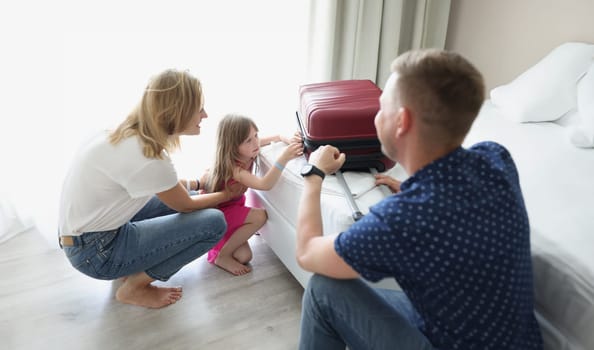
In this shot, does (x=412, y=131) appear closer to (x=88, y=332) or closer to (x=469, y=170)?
(x=469, y=170)

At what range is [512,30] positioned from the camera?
7.93 ft

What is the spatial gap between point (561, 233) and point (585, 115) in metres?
0.78

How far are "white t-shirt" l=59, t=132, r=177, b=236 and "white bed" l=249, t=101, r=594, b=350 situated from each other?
18.7 inches

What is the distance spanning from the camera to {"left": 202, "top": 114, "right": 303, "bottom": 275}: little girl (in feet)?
5.55

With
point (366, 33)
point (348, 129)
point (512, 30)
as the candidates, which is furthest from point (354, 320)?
point (512, 30)

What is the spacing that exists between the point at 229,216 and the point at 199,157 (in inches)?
23.2

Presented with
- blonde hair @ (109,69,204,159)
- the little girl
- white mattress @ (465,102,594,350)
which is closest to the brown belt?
blonde hair @ (109,69,204,159)

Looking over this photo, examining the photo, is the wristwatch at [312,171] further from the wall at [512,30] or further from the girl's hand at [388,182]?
the wall at [512,30]

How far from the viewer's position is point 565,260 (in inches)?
45.6

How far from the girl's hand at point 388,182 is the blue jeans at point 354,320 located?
46 centimetres

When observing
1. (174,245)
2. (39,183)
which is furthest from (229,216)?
(39,183)

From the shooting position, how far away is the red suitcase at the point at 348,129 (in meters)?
1.54

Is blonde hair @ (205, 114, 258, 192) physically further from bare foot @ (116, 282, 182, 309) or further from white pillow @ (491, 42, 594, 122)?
white pillow @ (491, 42, 594, 122)

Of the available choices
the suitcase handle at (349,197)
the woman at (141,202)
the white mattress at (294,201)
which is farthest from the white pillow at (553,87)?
the woman at (141,202)
